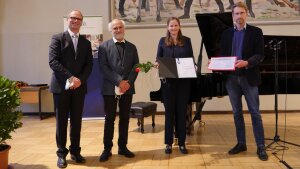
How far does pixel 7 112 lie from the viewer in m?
3.13

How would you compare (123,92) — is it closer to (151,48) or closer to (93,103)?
(93,103)

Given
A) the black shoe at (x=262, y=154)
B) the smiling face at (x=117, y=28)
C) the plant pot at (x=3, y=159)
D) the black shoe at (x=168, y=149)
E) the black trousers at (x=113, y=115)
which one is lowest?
the black shoe at (x=168, y=149)

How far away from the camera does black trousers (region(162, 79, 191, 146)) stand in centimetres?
374

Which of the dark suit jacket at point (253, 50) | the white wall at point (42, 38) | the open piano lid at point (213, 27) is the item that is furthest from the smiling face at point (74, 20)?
the white wall at point (42, 38)

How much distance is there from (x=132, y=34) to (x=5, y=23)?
3116 millimetres

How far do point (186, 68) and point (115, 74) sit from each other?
0.83 metres

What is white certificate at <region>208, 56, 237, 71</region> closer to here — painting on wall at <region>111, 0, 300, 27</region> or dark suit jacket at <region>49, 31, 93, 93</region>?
dark suit jacket at <region>49, 31, 93, 93</region>

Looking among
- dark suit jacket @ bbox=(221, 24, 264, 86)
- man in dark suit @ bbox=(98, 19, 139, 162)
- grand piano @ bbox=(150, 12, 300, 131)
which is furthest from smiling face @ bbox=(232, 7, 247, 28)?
man in dark suit @ bbox=(98, 19, 139, 162)

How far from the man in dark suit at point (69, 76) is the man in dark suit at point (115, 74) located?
23 cm

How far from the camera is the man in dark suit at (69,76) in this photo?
3334 millimetres

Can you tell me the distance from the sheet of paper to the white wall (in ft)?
12.8

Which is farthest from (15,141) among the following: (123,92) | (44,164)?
(123,92)

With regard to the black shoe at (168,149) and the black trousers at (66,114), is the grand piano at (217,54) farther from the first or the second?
the black trousers at (66,114)

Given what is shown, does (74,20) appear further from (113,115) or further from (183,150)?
(183,150)
